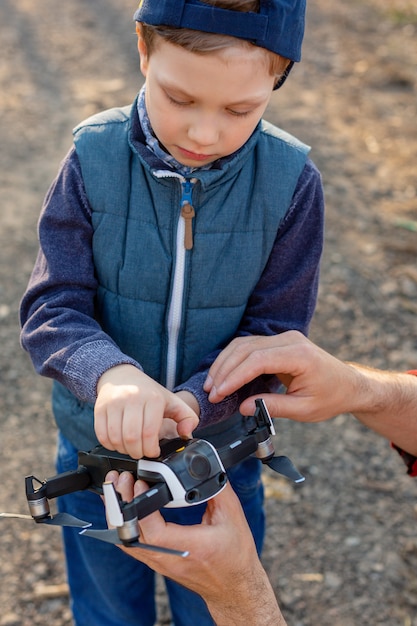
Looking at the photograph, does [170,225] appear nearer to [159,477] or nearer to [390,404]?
[159,477]

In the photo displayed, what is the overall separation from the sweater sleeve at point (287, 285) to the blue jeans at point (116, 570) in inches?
12.5

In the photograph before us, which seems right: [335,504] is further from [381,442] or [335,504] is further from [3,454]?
[3,454]

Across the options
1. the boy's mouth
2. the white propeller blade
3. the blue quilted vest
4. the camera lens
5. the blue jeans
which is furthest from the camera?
the blue jeans

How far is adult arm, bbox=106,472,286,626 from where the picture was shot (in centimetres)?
159

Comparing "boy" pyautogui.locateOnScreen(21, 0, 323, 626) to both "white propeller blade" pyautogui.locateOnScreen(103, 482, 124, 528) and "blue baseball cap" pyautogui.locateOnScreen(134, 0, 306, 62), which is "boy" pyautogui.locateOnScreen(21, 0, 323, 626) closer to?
"blue baseball cap" pyautogui.locateOnScreen(134, 0, 306, 62)

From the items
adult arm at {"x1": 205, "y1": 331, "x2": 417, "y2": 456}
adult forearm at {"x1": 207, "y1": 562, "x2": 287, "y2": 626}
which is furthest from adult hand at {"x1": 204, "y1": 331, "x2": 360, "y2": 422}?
adult forearm at {"x1": 207, "y1": 562, "x2": 287, "y2": 626}

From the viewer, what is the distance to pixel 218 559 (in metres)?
1.67

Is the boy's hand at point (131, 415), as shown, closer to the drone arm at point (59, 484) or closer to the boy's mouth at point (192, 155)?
the drone arm at point (59, 484)

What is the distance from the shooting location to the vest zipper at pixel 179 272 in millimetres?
1736

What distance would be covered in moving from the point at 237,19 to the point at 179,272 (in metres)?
0.57

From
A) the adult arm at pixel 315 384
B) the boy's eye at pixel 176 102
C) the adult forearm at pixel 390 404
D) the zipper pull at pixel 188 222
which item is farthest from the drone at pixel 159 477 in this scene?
the boy's eye at pixel 176 102

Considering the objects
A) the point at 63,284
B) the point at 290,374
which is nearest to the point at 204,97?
the point at 63,284

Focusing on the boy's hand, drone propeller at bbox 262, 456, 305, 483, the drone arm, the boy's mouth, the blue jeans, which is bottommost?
the blue jeans

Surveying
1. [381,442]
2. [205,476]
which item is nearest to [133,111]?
[205,476]
